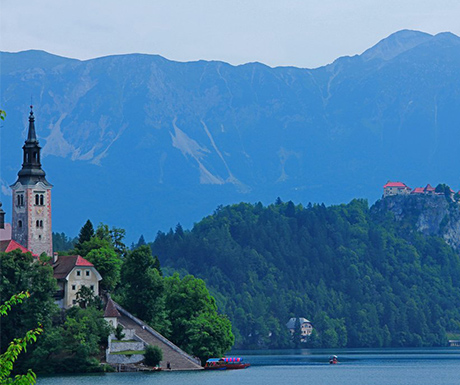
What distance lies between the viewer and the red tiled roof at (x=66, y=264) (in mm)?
120312

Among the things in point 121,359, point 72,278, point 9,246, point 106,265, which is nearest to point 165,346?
point 121,359

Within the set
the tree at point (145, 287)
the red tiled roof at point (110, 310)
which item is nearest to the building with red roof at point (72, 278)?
the tree at point (145, 287)

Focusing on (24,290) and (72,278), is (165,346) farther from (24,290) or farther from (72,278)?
(24,290)

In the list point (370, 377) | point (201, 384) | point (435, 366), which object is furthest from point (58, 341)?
point (435, 366)

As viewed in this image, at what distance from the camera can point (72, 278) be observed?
120562mm

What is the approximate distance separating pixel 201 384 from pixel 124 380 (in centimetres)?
802

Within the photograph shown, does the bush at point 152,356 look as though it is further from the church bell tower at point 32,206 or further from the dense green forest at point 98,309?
the church bell tower at point 32,206

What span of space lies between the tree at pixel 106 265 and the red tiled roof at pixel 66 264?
12.2ft

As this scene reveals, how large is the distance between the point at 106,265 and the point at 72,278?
23.6ft

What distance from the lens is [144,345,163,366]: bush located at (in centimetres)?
11400

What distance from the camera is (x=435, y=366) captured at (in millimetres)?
140250

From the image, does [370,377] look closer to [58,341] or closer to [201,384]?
[201,384]

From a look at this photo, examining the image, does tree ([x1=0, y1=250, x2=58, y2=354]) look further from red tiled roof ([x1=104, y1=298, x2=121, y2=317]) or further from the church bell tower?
the church bell tower

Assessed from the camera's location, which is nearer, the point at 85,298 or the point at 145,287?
the point at 85,298
